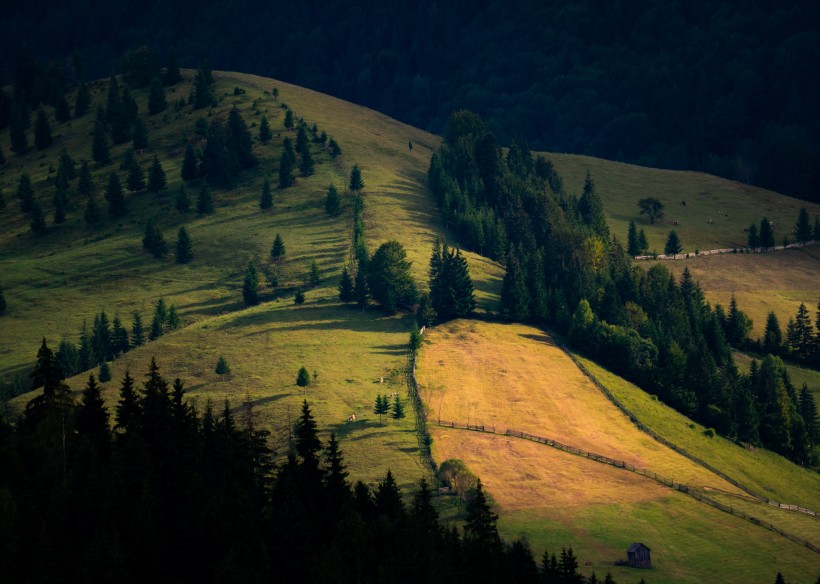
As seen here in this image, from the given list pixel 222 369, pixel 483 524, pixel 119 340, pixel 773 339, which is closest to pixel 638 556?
pixel 483 524

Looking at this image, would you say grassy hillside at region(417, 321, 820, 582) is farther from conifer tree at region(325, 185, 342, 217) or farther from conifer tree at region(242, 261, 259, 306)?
conifer tree at region(325, 185, 342, 217)

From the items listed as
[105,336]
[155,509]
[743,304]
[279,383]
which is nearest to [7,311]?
[105,336]

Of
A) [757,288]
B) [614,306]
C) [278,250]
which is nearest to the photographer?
[614,306]

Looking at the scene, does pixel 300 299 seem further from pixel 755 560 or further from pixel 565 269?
pixel 755 560

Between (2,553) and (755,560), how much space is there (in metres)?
64.1

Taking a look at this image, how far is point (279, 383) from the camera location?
119 m

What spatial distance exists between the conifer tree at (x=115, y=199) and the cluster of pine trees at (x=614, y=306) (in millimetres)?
62194

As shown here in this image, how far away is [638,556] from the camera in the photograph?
8812cm

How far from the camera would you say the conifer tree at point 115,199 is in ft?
644

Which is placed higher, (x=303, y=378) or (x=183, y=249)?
(x=183, y=249)

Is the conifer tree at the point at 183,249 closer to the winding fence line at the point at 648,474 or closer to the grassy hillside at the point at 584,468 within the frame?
the grassy hillside at the point at 584,468

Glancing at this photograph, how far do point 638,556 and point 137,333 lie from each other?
3127 inches

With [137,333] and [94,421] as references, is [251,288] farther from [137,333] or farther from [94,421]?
[94,421]

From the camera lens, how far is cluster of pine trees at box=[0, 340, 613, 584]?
6506 cm
